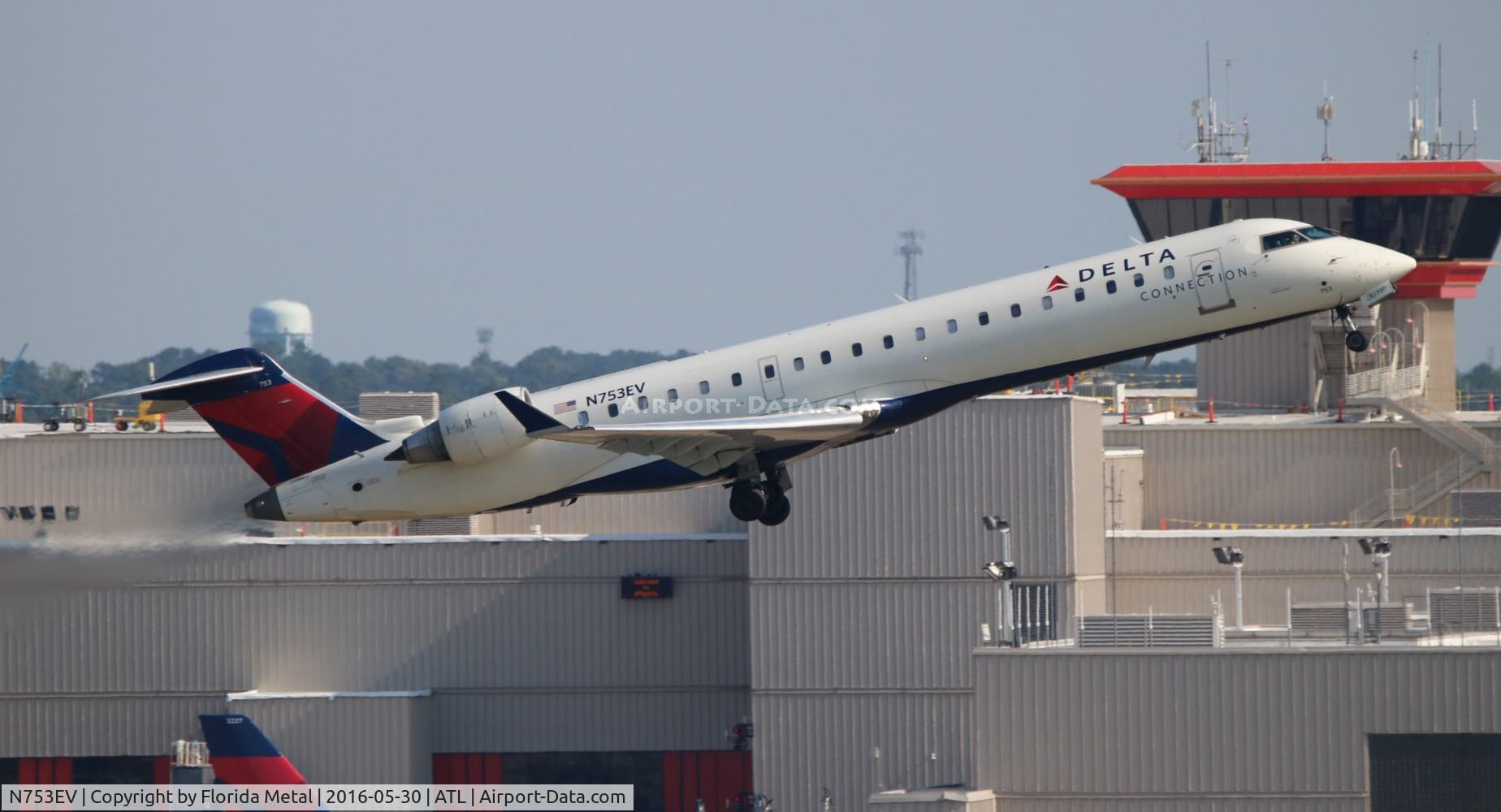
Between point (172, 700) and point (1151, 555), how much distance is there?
2840cm

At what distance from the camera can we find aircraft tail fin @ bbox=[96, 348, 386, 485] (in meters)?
45.6

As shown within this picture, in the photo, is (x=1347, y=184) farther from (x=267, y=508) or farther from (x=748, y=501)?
→ (x=267, y=508)

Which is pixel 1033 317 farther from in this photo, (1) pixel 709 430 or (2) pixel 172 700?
(2) pixel 172 700

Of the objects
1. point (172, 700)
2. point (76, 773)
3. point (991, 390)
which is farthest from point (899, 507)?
point (76, 773)

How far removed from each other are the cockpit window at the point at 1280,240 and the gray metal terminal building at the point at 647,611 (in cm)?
1185

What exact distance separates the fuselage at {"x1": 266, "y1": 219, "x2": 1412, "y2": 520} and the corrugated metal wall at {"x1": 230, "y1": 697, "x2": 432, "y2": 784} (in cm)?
2006

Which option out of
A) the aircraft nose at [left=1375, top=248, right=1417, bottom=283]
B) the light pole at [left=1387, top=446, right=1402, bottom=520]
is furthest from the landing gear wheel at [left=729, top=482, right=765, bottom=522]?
the light pole at [left=1387, top=446, right=1402, bottom=520]

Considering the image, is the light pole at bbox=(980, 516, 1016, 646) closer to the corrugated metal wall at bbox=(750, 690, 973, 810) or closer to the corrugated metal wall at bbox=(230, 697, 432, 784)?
the corrugated metal wall at bbox=(750, 690, 973, 810)

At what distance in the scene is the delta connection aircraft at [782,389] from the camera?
40875 mm

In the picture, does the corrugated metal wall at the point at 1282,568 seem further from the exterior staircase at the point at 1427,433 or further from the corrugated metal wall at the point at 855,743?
the exterior staircase at the point at 1427,433

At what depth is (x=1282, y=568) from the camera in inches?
2404
